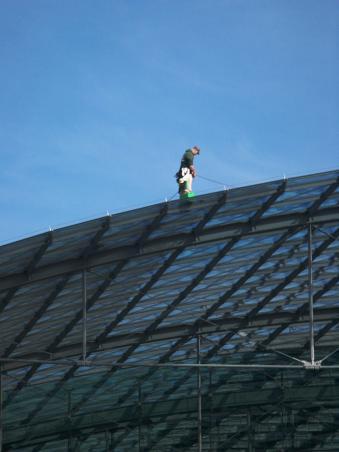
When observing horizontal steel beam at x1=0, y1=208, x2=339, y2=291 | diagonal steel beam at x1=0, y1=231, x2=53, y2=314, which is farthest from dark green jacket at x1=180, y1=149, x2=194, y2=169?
horizontal steel beam at x1=0, y1=208, x2=339, y2=291

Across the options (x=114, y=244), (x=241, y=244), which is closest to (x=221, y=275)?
(x=241, y=244)

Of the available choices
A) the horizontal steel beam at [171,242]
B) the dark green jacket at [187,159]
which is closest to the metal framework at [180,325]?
the horizontal steel beam at [171,242]

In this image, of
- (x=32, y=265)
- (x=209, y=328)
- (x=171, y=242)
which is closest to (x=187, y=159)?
(x=171, y=242)

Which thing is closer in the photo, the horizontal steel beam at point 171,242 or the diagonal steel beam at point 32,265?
the diagonal steel beam at point 32,265

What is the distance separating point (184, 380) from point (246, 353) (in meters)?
3.24

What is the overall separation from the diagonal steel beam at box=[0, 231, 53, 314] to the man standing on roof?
15.0 feet

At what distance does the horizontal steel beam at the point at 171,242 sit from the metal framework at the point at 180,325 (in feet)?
0.12

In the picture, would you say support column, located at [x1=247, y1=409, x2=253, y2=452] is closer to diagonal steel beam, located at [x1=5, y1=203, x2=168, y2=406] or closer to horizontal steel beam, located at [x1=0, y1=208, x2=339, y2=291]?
diagonal steel beam, located at [x1=5, y1=203, x2=168, y2=406]

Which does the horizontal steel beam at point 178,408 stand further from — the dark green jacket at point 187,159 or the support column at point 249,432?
the dark green jacket at point 187,159

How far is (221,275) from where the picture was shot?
44250 millimetres

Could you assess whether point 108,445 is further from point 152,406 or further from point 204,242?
point 204,242

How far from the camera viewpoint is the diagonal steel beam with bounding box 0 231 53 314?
35969 millimetres

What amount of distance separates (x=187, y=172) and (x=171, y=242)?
17.4 ft

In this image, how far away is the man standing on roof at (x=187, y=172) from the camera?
113 feet
